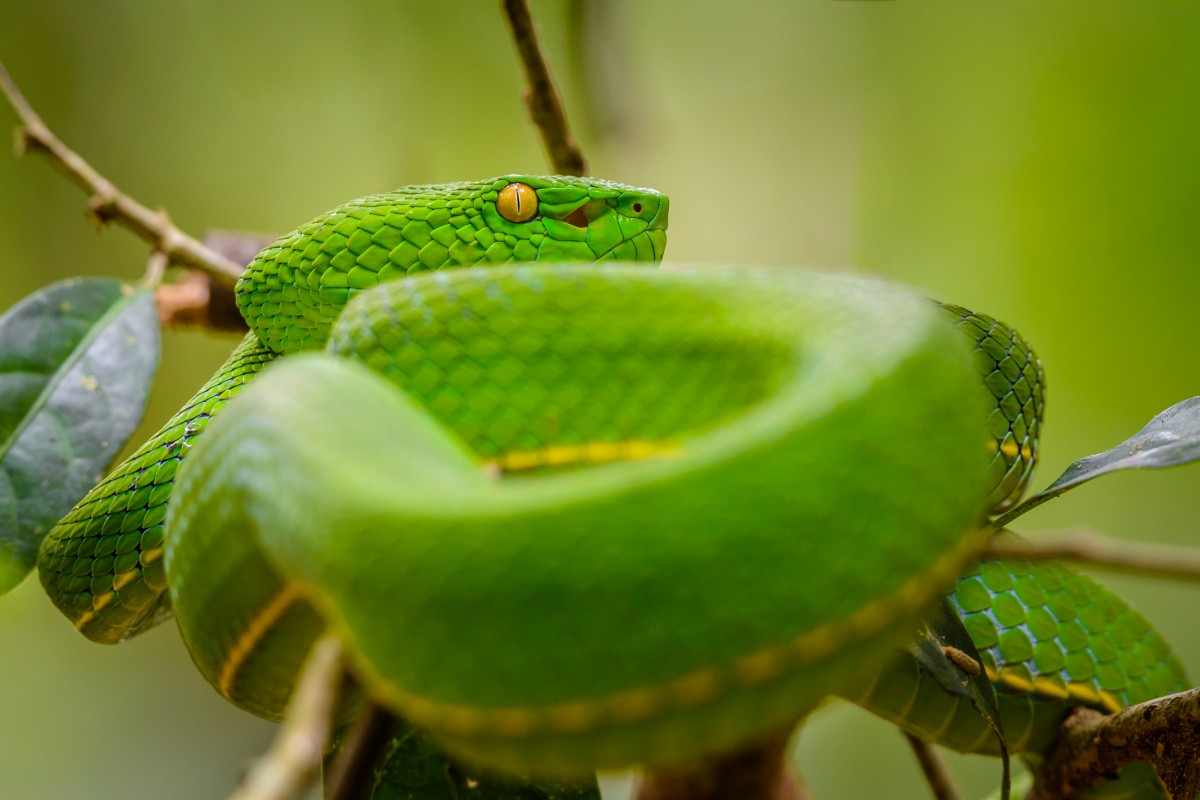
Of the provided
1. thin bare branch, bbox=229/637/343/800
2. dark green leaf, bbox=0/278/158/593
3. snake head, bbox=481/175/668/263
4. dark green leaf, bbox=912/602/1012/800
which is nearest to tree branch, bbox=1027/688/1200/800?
dark green leaf, bbox=912/602/1012/800

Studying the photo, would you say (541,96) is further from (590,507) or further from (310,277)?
(590,507)

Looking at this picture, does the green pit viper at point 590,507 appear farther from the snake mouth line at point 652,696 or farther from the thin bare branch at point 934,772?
the thin bare branch at point 934,772

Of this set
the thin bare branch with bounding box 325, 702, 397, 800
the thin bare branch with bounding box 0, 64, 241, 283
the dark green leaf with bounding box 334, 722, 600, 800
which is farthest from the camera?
the thin bare branch with bounding box 0, 64, 241, 283

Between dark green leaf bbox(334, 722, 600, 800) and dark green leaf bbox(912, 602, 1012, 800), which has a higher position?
dark green leaf bbox(912, 602, 1012, 800)

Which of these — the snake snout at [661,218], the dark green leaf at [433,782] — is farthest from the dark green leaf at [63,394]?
the snake snout at [661,218]

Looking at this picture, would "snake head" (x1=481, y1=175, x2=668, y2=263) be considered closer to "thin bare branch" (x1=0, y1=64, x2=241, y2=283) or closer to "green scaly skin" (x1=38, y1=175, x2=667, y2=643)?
"green scaly skin" (x1=38, y1=175, x2=667, y2=643)

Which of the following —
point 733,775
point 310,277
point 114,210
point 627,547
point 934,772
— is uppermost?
point 627,547

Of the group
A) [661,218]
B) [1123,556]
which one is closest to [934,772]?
[661,218]
